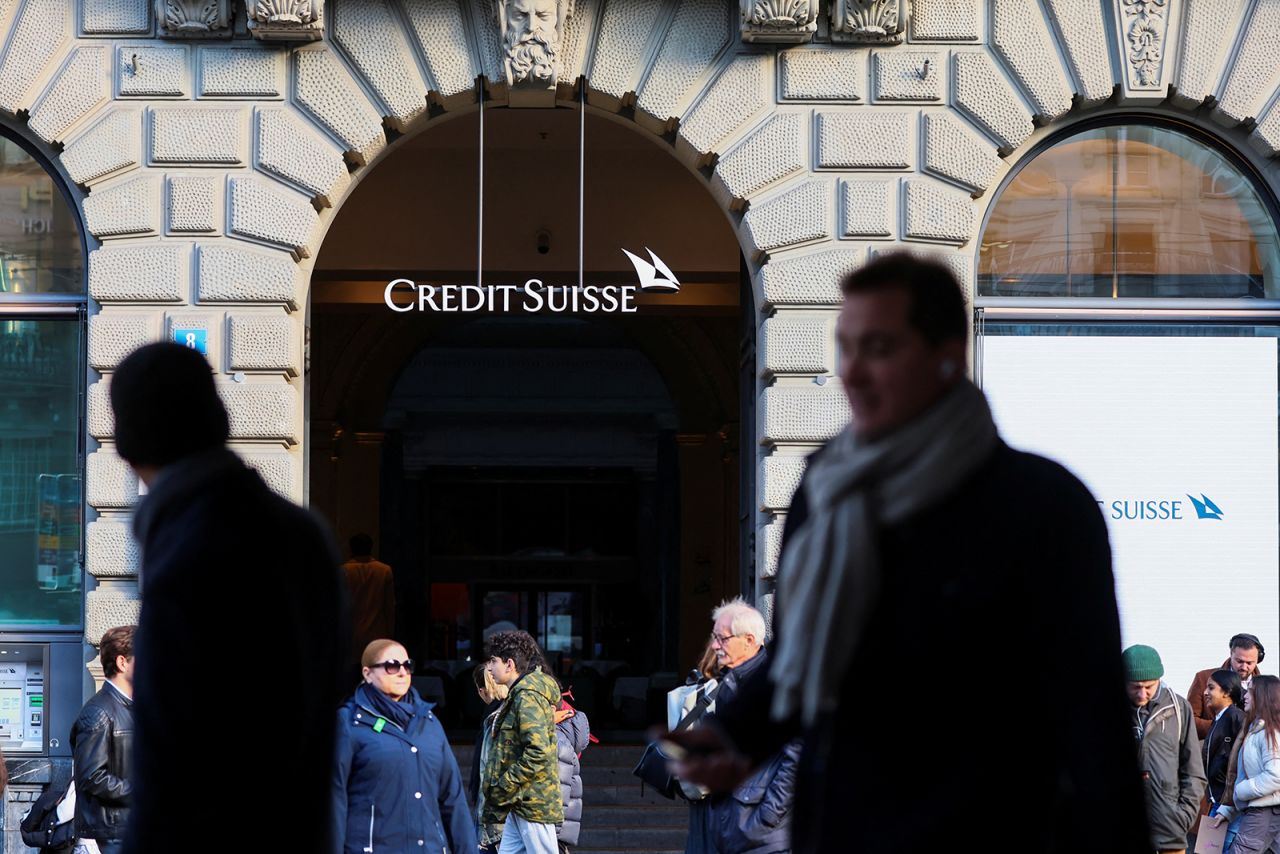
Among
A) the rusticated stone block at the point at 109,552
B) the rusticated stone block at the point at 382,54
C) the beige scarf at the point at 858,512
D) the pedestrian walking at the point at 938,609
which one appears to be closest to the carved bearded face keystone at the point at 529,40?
the rusticated stone block at the point at 382,54

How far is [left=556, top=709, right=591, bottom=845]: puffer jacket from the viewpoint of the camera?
1047cm

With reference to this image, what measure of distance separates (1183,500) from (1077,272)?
→ 1711 millimetres

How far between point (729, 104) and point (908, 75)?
1.20 metres

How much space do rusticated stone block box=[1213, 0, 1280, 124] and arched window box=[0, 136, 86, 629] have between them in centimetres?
776

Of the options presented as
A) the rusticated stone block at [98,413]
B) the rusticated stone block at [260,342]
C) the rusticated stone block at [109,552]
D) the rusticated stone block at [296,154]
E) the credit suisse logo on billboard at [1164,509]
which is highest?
the rusticated stone block at [296,154]

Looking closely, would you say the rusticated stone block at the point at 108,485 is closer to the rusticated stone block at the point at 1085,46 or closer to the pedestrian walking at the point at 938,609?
the rusticated stone block at the point at 1085,46

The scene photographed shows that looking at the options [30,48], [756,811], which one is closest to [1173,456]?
[756,811]

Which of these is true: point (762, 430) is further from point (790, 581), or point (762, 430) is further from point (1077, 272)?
point (790, 581)

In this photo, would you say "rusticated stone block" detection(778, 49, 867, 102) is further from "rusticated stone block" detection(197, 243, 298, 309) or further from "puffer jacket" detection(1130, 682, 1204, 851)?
"puffer jacket" detection(1130, 682, 1204, 851)

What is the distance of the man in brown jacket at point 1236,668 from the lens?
12.0 m

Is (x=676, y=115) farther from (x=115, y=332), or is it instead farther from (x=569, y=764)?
(x=569, y=764)

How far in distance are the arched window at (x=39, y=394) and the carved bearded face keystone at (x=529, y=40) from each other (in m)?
3.18

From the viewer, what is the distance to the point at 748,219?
12.2m

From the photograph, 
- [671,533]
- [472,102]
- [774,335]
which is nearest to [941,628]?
[774,335]
